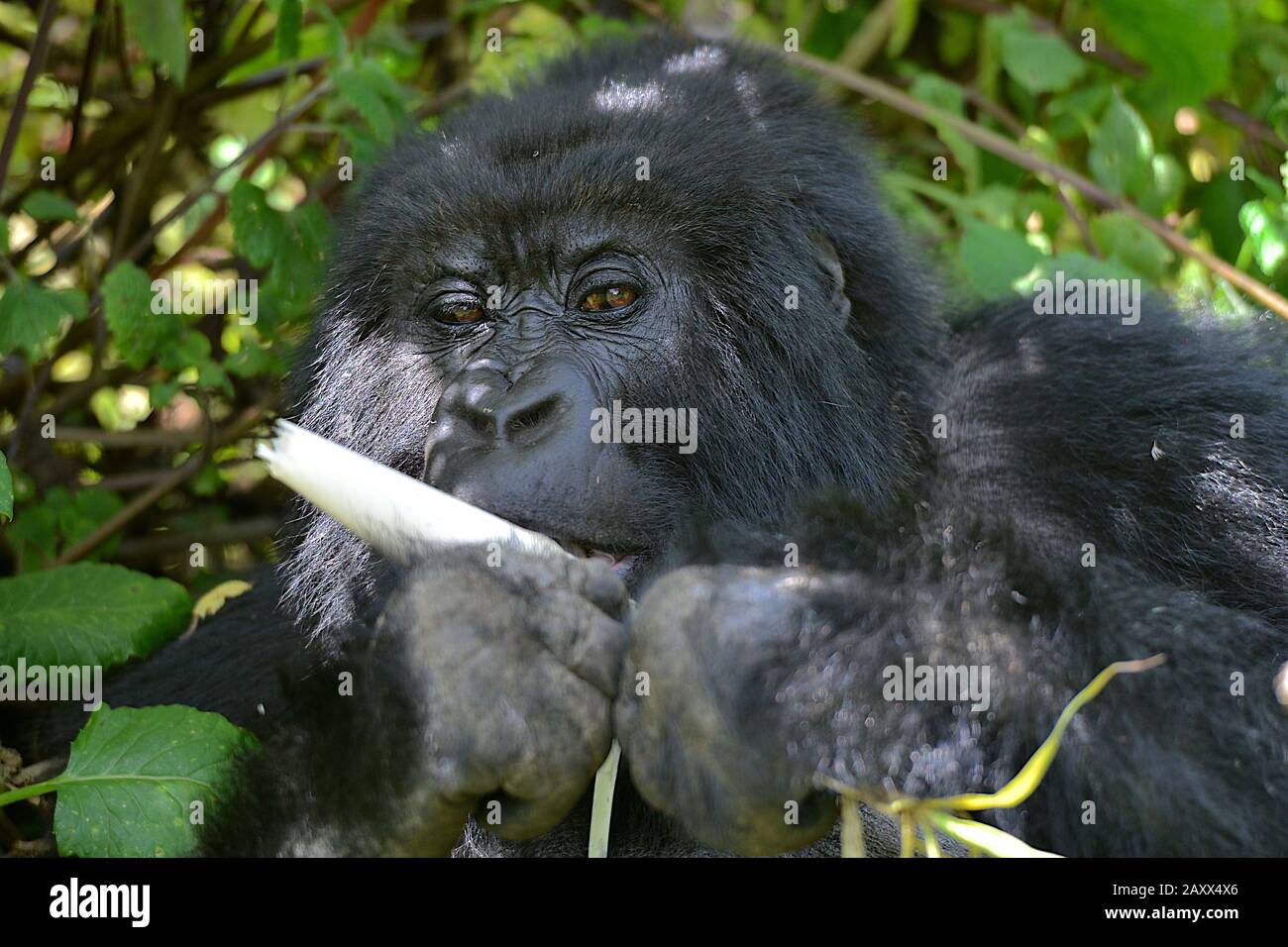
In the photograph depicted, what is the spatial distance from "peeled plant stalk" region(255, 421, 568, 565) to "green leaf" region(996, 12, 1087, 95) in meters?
2.79

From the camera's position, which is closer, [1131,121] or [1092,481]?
[1092,481]

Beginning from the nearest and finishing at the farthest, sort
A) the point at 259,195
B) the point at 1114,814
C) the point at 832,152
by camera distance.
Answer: the point at 1114,814, the point at 832,152, the point at 259,195

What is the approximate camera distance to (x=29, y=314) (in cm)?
336

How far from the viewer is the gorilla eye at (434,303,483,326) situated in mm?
3156

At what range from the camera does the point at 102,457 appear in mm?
4820

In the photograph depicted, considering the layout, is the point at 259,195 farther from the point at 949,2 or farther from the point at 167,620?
the point at 949,2

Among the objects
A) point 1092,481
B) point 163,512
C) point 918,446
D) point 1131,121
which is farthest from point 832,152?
point 163,512

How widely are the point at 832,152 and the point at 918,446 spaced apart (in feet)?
2.48

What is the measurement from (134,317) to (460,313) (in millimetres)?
987

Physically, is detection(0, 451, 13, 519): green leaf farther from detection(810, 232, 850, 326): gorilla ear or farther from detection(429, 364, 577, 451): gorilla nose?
detection(810, 232, 850, 326): gorilla ear
